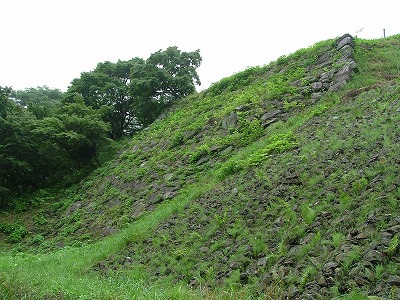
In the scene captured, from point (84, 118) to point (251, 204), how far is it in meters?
14.5

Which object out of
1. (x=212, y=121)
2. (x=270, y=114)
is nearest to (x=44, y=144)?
(x=212, y=121)

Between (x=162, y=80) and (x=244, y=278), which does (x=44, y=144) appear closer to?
(x=162, y=80)

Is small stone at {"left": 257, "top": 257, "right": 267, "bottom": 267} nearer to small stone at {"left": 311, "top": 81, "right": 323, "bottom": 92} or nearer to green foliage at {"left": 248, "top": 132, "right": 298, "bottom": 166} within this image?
green foliage at {"left": 248, "top": 132, "right": 298, "bottom": 166}

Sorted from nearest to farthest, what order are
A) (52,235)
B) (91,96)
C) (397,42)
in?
1. (52,235)
2. (397,42)
3. (91,96)

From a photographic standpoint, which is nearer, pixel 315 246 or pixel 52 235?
pixel 315 246

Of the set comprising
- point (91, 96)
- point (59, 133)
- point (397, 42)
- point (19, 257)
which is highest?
point (91, 96)

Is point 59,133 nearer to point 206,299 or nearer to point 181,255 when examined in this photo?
point 181,255

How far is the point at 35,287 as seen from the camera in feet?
21.9

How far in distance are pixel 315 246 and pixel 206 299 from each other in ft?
6.46

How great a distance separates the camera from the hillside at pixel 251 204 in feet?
18.5

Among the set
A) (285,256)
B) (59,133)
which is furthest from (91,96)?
(285,256)

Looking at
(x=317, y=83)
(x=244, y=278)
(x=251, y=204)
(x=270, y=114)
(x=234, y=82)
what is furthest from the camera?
(x=234, y=82)

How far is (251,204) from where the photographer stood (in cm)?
858

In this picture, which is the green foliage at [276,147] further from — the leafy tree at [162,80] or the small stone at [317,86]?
the leafy tree at [162,80]
